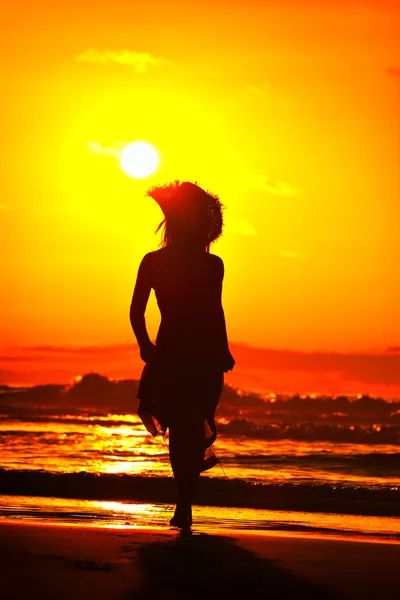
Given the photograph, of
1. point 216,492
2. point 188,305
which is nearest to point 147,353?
point 188,305

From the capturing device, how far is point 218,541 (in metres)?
5.93

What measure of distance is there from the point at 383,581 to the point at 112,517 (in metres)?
4.85

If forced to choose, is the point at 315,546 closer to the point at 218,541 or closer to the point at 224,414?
the point at 218,541

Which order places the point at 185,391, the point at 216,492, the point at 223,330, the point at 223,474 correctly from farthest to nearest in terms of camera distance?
the point at 223,474
the point at 216,492
the point at 223,330
the point at 185,391

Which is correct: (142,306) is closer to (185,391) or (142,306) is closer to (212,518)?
(185,391)

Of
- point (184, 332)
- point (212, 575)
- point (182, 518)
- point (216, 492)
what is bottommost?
point (212, 575)

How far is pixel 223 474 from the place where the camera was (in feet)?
50.1

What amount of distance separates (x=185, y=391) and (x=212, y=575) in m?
2.44

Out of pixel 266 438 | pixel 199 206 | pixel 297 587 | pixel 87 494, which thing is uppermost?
pixel 266 438

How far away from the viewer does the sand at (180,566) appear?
13.9ft

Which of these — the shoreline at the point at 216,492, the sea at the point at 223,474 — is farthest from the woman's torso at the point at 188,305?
the shoreline at the point at 216,492

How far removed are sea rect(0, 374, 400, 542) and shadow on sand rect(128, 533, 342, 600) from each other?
2032 mm

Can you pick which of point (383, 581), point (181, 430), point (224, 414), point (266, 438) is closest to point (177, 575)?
point (383, 581)

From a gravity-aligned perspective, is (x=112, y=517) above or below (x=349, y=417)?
below
